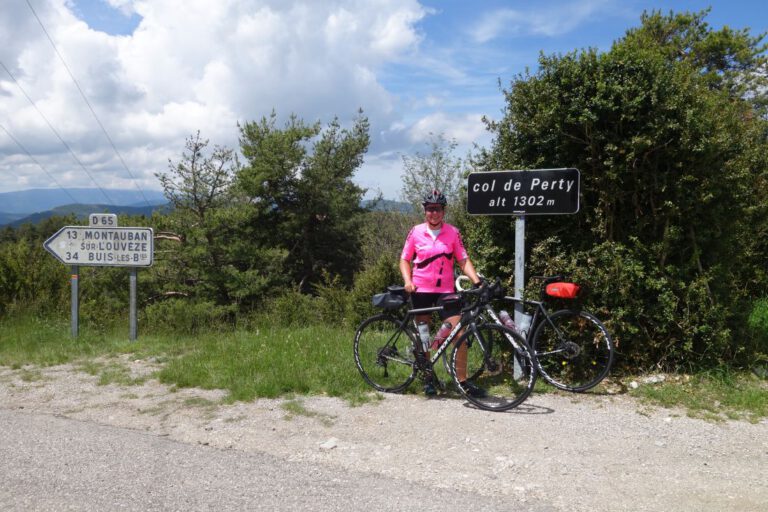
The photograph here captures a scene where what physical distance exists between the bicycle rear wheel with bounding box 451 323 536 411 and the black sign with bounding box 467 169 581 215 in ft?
4.30

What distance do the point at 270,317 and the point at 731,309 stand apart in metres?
7.74

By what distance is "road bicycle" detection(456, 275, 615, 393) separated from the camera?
5445 mm

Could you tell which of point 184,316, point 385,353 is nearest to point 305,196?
point 184,316

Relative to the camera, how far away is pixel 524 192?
576 centimetres

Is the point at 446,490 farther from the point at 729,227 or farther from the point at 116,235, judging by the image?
the point at 116,235

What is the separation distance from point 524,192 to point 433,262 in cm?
123

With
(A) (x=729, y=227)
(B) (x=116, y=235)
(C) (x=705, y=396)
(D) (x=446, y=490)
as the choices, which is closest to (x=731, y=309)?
(A) (x=729, y=227)

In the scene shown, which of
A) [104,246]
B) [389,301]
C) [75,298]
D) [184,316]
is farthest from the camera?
[184,316]

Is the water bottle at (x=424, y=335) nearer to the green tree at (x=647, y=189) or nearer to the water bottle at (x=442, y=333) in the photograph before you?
the water bottle at (x=442, y=333)

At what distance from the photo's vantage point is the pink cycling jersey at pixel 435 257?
5.50 m

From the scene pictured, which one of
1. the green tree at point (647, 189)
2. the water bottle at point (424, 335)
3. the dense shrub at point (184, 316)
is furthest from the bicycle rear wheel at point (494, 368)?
the dense shrub at point (184, 316)

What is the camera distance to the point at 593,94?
5.61m

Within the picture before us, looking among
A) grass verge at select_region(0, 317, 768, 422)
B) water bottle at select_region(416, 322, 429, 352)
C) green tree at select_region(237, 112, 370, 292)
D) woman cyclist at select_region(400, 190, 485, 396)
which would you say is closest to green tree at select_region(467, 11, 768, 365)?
grass verge at select_region(0, 317, 768, 422)

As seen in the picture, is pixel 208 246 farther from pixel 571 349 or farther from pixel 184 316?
pixel 571 349
